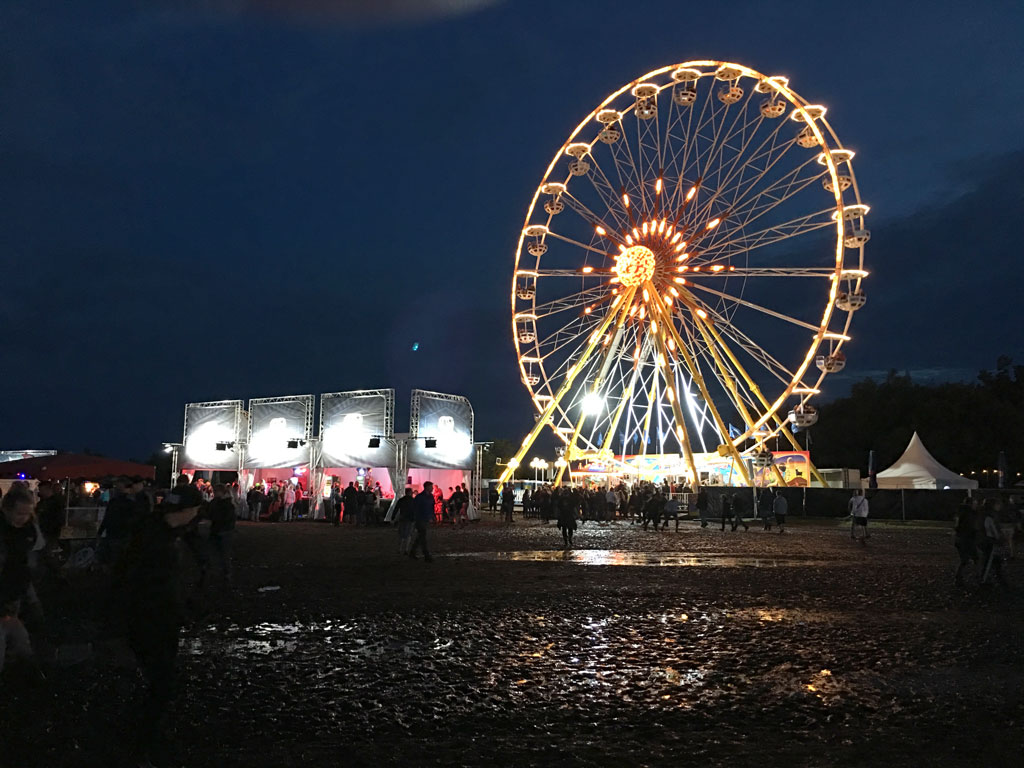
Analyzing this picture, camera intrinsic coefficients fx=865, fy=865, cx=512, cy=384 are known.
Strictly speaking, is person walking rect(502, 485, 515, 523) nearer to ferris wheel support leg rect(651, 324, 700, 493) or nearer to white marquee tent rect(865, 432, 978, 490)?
ferris wheel support leg rect(651, 324, 700, 493)

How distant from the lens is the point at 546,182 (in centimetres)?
3719

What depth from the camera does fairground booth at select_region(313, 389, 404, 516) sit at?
109ft

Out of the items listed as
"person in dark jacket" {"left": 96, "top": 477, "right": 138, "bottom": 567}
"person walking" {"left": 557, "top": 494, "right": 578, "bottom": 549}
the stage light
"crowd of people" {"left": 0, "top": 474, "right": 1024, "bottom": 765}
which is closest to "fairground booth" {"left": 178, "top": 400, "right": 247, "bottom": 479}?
"crowd of people" {"left": 0, "top": 474, "right": 1024, "bottom": 765}

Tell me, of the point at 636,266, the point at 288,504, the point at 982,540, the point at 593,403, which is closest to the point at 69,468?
the point at 288,504

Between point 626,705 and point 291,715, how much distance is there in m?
2.28

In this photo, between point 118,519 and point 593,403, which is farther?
point 593,403

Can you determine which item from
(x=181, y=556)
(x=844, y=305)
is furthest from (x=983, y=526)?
(x=844, y=305)

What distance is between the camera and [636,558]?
58.6 ft

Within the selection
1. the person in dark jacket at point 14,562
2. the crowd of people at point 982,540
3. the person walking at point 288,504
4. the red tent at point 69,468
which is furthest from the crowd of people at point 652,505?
the person in dark jacket at point 14,562

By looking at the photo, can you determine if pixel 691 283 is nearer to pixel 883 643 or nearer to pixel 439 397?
pixel 439 397

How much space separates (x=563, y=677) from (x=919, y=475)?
42307 millimetres

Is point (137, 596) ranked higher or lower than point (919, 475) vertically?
lower

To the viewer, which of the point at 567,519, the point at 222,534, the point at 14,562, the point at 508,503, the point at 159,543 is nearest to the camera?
the point at 159,543

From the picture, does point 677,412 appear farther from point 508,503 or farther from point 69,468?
point 69,468
